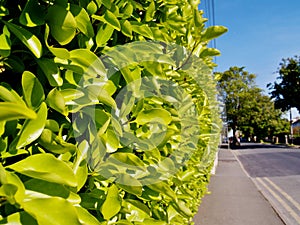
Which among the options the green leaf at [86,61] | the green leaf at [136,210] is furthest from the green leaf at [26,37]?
the green leaf at [136,210]

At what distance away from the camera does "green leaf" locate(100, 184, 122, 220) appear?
3.68 ft

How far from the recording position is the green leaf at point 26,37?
0.87 m

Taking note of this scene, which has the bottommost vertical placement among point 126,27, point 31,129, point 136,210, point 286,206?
point 286,206

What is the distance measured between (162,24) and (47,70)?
1030 millimetres

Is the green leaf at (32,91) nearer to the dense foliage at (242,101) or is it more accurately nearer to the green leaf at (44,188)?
the green leaf at (44,188)

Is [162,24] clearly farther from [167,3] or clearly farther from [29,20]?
[29,20]

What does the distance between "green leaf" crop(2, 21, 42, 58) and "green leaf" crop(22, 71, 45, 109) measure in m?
0.10

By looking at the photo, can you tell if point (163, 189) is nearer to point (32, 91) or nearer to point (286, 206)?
point (32, 91)

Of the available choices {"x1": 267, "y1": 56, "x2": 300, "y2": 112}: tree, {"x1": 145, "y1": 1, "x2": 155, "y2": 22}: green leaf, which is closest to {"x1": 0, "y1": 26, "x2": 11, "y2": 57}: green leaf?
{"x1": 145, "y1": 1, "x2": 155, "y2": 22}: green leaf

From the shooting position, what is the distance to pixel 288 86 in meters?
44.6

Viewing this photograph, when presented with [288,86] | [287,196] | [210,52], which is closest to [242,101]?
[288,86]

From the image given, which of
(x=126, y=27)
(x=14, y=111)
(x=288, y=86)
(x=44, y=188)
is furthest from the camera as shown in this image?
(x=288, y=86)

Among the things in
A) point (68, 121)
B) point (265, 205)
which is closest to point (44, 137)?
point (68, 121)

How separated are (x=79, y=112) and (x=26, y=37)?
33 cm
